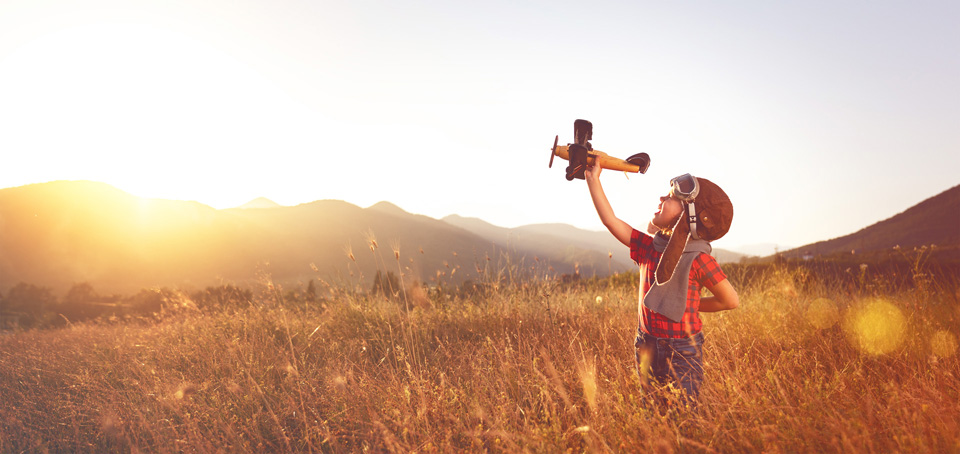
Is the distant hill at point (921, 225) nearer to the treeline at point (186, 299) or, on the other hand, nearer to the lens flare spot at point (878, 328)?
the lens flare spot at point (878, 328)

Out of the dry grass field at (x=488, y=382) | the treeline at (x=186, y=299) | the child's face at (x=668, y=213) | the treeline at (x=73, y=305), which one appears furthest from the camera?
the treeline at (x=73, y=305)

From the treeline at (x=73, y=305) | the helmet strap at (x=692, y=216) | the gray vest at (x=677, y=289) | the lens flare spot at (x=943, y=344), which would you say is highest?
the helmet strap at (x=692, y=216)

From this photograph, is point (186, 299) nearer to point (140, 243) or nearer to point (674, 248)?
point (674, 248)

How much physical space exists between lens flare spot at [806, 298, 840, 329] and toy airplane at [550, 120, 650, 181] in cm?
349

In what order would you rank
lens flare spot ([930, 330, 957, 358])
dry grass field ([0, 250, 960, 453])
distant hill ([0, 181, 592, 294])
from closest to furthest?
1. dry grass field ([0, 250, 960, 453])
2. lens flare spot ([930, 330, 957, 358])
3. distant hill ([0, 181, 592, 294])

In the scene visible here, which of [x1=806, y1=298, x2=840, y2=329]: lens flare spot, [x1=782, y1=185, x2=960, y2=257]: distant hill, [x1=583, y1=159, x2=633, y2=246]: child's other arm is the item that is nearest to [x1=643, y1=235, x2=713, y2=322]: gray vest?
[x1=583, y1=159, x2=633, y2=246]: child's other arm

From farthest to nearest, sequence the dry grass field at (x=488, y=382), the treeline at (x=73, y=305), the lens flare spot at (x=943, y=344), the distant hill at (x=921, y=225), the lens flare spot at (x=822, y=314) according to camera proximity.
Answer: the distant hill at (x=921, y=225) < the treeline at (x=73, y=305) < the lens flare spot at (x=822, y=314) < the lens flare spot at (x=943, y=344) < the dry grass field at (x=488, y=382)

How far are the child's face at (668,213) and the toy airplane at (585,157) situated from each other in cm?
22

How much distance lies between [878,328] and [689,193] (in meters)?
3.53

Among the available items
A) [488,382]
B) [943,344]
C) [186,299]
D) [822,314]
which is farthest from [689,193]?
[186,299]

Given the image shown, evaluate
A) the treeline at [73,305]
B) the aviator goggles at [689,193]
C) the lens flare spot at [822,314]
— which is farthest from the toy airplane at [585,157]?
the treeline at [73,305]

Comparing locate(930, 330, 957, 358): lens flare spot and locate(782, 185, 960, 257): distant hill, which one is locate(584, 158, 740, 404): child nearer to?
locate(930, 330, 957, 358): lens flare spot

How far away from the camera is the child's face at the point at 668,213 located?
88.4 inches

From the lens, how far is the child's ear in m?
2.15
